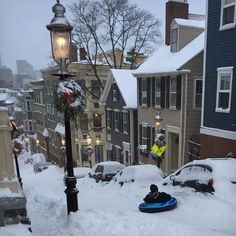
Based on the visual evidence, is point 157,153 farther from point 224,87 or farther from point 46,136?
point 46,136

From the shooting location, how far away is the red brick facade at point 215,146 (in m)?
12.1

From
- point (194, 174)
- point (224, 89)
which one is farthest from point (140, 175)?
point (224, 89)

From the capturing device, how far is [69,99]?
5.85 m

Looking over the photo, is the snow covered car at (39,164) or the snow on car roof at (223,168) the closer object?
the snow on car roof at (223,168)

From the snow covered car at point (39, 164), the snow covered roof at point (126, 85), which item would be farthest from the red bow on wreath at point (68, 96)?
the snow covered car at point (39, 164)

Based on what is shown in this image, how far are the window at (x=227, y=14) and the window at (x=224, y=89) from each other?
5.92 ft

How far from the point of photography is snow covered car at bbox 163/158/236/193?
326 inches

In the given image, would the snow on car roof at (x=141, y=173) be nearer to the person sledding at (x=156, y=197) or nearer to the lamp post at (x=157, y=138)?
the lamp post at (x=157, y=138)

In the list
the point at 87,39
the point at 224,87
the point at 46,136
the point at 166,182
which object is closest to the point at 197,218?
the point at 166,182

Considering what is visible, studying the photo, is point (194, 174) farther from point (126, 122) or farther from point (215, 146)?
point (126, 122)

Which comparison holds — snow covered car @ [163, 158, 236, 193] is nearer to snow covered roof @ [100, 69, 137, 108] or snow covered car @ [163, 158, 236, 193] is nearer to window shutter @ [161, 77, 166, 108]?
window shutter @ [161, 77, 166, 108]

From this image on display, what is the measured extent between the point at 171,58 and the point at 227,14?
6.31 meters

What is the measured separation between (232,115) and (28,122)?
48.7 metres

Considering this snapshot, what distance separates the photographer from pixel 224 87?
12.4 metres
